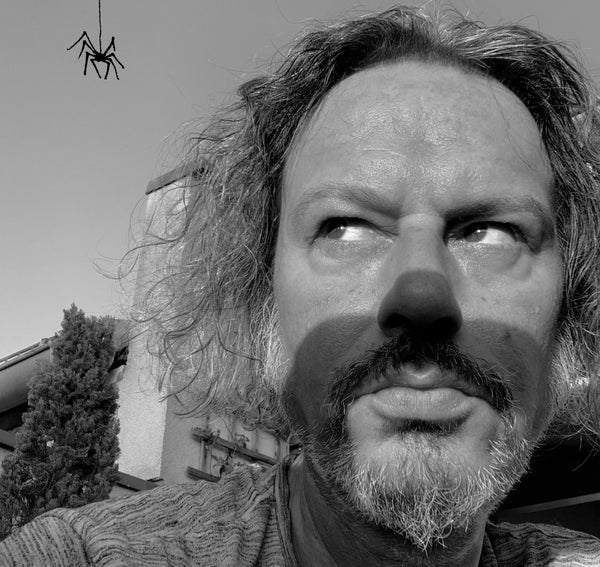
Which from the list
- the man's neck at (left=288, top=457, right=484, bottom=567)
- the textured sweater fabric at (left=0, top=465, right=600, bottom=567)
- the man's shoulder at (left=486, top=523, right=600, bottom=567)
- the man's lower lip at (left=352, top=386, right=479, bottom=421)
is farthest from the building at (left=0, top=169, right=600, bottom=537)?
the man's lower lip at (left=352, top=386, right=479, bottom=421)

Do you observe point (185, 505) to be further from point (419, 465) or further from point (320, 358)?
point (419, 465)

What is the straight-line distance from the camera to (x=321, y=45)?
1.98 m

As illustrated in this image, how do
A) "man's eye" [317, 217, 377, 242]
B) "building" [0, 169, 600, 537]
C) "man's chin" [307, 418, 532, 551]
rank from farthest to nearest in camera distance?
"building" [0, 169, 600, 537] → "man's eye" [317, 217, 377, 242] → "man's chin" [307, 418, 532, 551]

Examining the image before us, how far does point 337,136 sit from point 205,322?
89 centimetres

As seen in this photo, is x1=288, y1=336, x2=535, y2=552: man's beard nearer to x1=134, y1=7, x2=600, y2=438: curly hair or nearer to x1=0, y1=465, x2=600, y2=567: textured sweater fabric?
x1=0, y1=465, x2=600, y2=567: textured sweater fabric

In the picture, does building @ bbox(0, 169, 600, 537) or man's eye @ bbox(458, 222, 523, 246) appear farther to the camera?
building @ bbox(0, 169, 600, 537)

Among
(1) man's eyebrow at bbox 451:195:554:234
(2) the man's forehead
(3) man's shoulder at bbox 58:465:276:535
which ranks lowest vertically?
(3) man's shoulder at bbox 58:465:276:535

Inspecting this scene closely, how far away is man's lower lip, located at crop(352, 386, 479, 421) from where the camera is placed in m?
1.31

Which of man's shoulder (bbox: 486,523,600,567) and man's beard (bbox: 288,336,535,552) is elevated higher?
man's beard (bbox: 288,336,535,552)

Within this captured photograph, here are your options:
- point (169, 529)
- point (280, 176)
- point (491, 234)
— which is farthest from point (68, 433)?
point (491, 234)

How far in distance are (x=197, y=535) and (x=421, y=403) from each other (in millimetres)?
569

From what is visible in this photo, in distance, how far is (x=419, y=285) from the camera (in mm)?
1309

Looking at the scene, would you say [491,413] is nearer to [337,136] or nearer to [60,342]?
[337,136]

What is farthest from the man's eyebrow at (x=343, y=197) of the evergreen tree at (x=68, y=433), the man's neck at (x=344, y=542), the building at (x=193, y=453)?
the building at (x=193, y=453)
